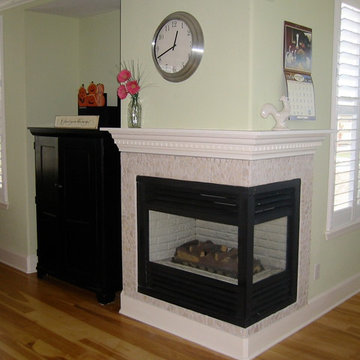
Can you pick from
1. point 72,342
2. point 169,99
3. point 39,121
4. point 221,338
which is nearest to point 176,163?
point 169,99

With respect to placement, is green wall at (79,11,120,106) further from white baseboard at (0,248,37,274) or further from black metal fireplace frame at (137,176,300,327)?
white baseboard at (0,248,37,274)

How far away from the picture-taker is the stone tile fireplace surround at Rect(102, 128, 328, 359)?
273cm

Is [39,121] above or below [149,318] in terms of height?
above

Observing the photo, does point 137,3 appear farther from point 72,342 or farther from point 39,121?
point 72,342

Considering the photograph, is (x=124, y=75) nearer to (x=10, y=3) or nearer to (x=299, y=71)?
(x=299, y=71)

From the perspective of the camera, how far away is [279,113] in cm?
279

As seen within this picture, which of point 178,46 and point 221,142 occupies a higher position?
point 178,46

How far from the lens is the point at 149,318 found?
10.9 ft

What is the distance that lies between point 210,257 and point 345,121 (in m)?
1.36

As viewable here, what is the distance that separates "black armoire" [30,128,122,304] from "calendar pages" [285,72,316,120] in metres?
1.34

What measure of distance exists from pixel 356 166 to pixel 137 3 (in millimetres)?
1936

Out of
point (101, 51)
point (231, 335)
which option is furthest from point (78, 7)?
point (231, 335)

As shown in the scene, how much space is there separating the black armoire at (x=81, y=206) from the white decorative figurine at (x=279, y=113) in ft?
4.22

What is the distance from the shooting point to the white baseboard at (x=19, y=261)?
445 centimetres
